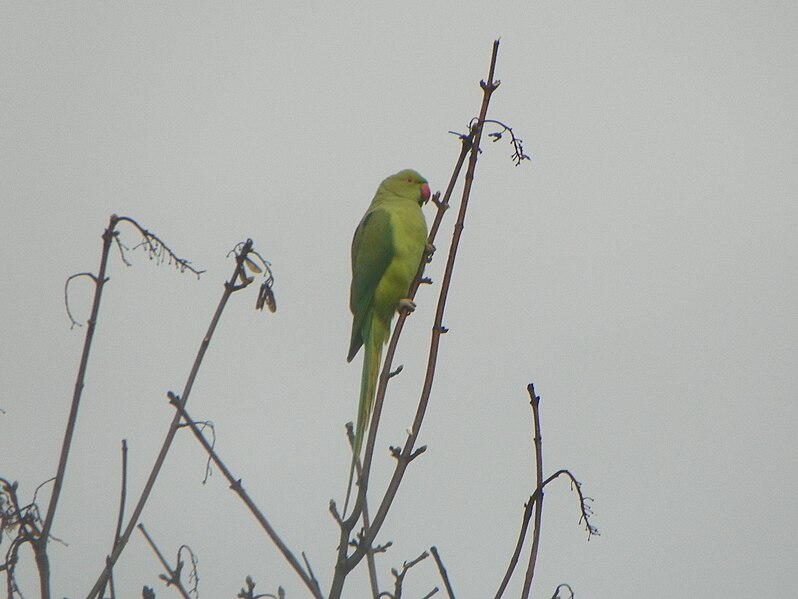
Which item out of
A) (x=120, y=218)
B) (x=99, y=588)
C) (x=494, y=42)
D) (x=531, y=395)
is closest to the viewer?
(x=99, y=588)

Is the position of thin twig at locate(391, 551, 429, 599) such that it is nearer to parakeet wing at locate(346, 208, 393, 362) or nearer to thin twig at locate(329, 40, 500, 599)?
thin twig at locate(329, 40, 500, 599)

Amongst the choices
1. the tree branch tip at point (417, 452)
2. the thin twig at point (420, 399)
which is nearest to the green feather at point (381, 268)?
the thin twig at point (420, 399)

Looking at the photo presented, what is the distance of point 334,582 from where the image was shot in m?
2.11

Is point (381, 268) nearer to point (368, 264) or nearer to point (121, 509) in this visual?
point (368, 264)

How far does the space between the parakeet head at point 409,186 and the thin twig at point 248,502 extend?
3654mm

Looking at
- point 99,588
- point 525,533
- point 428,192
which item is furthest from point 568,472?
point 428,192

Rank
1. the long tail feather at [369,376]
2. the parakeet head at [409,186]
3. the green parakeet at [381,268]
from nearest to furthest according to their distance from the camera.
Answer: the long tail feather at [369,376] → the green parakeet at [381,268] → the parakeet head at [409,186]

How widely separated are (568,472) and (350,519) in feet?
2.16

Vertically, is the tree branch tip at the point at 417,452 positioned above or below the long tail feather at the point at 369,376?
below

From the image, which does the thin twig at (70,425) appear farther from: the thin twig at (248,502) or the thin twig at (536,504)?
the thin twig at (536,504)

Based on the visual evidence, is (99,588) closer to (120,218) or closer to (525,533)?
(120,218)

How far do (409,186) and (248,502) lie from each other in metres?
3.77

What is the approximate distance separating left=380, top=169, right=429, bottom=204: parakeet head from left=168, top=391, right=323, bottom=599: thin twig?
3654 mm

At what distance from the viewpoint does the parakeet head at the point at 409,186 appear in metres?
5.77
